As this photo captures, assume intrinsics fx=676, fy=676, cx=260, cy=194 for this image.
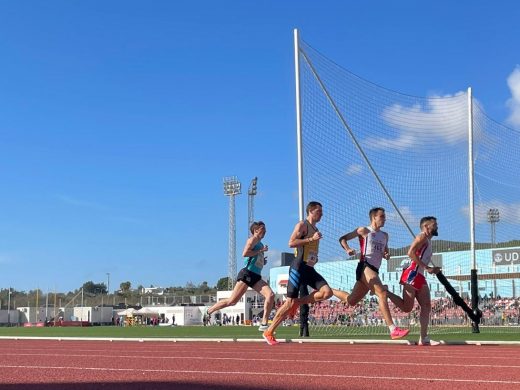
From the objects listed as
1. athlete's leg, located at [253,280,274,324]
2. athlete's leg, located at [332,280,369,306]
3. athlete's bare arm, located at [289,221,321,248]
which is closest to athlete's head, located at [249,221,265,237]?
athlete's leg, located at [253,280,274,324]

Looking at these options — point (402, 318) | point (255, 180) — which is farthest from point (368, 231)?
point (255, 180)

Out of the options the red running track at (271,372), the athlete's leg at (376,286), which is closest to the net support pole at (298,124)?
the athlete's leg at (376,286)

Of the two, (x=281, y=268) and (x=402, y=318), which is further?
(x=281, y=268)

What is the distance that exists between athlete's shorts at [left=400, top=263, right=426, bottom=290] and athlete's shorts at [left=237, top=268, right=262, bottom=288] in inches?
109

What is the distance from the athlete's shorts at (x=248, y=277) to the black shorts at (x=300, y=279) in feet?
5.67

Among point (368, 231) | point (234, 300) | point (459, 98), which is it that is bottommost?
point (234, 300)

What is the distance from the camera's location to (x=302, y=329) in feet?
47.9

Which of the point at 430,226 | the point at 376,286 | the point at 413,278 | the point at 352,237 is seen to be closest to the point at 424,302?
the point at 413,278

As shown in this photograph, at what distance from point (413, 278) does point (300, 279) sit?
1.84 metres

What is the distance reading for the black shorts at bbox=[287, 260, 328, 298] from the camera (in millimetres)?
10508

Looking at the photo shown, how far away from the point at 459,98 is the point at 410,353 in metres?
11.1

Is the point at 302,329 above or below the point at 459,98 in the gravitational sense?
below

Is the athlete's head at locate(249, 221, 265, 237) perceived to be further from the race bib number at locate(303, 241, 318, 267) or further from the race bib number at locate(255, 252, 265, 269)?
the race bib number at locate(303, 241, 318, 267)

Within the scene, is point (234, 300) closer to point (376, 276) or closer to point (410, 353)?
Result: point (376, 276)
